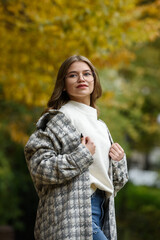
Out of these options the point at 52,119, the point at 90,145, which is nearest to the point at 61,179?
the point at 90,145

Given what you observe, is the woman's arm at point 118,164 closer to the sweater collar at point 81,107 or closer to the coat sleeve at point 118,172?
the coat sleeve at point 118,172

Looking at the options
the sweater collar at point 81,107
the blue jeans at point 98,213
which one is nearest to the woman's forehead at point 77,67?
the sweater collar at point 81,107

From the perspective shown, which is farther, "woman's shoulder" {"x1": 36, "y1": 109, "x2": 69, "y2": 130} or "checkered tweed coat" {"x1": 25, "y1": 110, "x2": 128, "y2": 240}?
"woman's shoulder" {"x1": 36, "y1": 109, "x2": 69, "y2": 130}

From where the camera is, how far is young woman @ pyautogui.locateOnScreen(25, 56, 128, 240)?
2484 mm

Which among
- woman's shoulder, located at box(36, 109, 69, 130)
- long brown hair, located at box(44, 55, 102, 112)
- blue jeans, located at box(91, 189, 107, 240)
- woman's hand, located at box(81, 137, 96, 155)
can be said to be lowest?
blue jeans, located at box(91, 189, 107, 240)

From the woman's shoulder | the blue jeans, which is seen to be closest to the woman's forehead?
the woman's shoulder

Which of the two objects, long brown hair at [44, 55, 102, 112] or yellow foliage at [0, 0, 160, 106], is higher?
yellow foliage at [0, 0, 160, 106]

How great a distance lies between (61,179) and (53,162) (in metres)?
0.11

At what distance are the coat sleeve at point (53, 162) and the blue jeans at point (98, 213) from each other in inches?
9.0

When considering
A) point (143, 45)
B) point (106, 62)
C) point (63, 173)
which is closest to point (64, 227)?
point (63, 173)

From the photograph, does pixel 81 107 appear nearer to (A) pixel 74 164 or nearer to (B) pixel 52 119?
(B) pixel 52 119

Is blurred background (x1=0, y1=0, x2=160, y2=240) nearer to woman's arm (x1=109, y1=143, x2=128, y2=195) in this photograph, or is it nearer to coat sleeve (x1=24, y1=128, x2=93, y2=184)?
coat sleeve (x1=24, y1=128, x2=93, y2=184)

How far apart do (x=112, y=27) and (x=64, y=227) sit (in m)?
3.38

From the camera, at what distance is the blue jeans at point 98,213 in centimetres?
255
